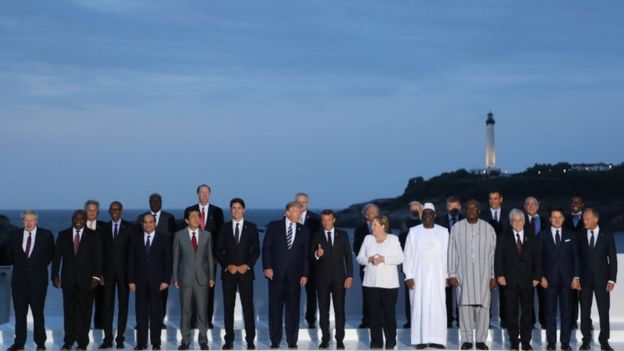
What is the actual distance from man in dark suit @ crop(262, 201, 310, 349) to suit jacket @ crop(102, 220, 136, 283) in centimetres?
145

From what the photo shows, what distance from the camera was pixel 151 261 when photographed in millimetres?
10023

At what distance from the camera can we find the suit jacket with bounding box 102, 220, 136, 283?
10.2 metres

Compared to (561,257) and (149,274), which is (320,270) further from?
(561,257)

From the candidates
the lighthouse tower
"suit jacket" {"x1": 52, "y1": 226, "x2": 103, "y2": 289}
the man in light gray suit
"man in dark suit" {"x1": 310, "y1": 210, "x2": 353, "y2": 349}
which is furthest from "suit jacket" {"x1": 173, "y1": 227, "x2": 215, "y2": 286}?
the lighthouse tower

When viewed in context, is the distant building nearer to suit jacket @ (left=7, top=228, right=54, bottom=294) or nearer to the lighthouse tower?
the lighthouse tower

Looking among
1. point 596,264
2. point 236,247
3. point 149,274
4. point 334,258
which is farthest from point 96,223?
point 596,264

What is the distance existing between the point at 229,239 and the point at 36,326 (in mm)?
2187

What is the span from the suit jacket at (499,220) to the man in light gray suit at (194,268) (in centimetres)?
319

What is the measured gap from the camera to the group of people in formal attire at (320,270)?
10.0 meters

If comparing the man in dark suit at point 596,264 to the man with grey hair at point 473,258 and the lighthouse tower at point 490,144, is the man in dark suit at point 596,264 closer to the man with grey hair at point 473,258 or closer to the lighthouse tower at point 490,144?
the man with grey hair at point 473,258

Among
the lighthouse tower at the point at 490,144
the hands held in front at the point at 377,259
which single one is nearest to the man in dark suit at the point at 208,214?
the hands held in front at the point at 377,259

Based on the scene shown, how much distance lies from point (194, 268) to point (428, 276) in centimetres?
242

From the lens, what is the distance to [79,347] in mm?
10188

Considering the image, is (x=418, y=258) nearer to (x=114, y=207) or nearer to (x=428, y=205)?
(x=428, y=205)
